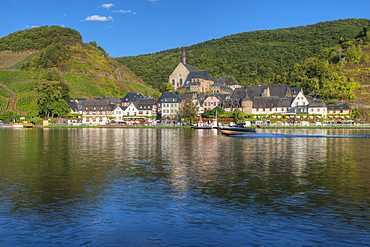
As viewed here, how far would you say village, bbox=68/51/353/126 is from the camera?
129m

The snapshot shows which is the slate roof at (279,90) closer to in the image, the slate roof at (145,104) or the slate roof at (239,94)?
the slate roof at (239,94)

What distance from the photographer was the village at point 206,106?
129 metres

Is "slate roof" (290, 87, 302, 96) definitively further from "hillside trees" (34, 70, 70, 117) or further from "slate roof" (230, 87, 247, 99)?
"hillside trees" (34, 70, 70, 117)

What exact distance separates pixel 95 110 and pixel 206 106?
2038 inches

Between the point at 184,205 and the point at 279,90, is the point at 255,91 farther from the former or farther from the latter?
the point at 184,205

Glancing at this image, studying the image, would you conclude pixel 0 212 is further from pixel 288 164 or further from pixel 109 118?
pixel 109 118

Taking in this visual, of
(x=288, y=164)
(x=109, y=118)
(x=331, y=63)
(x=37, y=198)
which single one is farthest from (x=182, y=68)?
(x=37, y=198)

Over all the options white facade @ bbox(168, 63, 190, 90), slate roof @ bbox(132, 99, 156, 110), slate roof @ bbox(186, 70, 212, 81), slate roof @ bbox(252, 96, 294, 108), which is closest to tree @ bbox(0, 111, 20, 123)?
slate roof @ bbox(132, 99, 156, 110)

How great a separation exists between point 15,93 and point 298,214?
18435cm

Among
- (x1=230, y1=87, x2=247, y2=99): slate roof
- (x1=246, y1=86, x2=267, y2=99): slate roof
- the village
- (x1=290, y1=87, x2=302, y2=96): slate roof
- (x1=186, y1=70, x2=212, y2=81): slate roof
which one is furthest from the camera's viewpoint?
(x1=186, y1=70, x2=212, y2=81): slate roof

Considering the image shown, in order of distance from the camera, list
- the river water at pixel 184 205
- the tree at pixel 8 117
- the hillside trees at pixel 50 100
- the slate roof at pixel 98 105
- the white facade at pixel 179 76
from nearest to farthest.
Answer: the river water at pixel 184 205
the hillside trees at pixel 50 100
the tree at pixel 8 117
the slate roof at pixel 98 105
the white facade at pixel 179 76

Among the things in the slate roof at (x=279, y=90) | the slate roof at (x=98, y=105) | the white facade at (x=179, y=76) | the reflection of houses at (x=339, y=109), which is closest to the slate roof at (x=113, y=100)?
the slate roof at (x=98, y=105)

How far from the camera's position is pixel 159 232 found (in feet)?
41.8

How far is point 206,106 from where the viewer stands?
146000 millimetres
